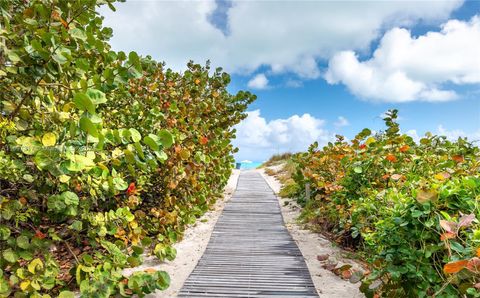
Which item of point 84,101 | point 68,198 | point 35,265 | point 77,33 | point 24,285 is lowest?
point 24,285

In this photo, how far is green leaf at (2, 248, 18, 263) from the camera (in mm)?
2693

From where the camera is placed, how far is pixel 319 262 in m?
5.07

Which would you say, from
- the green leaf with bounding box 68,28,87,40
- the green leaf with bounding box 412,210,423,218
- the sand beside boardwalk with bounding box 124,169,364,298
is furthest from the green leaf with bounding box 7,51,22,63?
the green leaf with bounding box 412,210,423,218

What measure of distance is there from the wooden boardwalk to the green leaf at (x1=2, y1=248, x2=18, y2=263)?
1.78 metres

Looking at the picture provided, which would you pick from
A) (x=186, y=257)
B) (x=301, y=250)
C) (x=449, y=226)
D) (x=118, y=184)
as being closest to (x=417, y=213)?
(x=449, y=226)

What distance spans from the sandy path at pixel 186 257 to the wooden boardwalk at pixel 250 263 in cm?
11

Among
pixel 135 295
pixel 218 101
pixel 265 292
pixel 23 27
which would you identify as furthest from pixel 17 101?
pixel 218 101

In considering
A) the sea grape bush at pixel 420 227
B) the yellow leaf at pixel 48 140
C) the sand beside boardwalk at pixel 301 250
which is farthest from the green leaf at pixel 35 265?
the sea grape bush at pixel 420 227

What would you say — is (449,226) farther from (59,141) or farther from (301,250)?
(301,250)

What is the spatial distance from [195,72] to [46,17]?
585cm

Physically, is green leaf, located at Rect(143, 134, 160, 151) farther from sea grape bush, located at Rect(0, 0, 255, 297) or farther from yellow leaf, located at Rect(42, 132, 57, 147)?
yellow leaf, located at Rect(42, 132, 57, 147)

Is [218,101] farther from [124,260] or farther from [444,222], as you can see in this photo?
[444,222]

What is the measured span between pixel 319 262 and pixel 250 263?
936 mm

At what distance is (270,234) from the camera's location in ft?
21.3
